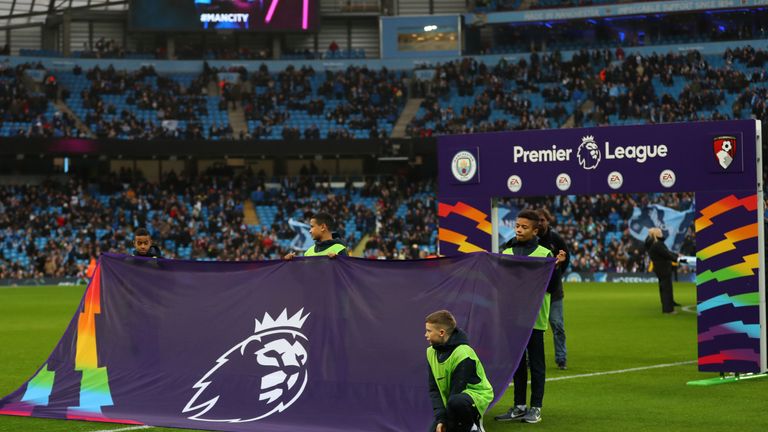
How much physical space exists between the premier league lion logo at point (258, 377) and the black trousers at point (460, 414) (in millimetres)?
2807

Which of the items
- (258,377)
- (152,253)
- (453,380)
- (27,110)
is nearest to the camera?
(453,380)

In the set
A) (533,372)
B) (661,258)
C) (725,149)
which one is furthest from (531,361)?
(661,258)

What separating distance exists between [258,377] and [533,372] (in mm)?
2718

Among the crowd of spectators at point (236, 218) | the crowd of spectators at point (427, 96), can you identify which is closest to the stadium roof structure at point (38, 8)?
the crowd of spectators at point (427, 96)

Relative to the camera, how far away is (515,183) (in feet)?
49.1

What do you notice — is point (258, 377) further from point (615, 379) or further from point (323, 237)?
point (615, 379)

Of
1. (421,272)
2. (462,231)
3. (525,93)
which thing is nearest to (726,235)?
(462,231)

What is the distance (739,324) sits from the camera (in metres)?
13.6

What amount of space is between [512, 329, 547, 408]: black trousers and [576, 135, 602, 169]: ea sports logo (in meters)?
3.81

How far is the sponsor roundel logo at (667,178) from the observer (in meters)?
13.9

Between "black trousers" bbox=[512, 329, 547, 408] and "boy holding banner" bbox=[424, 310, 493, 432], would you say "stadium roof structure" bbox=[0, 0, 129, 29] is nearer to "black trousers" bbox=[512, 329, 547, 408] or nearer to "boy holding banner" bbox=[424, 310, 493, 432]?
"black trousers" bbox=[512, 329, 547, 408]

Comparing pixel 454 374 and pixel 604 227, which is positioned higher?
pixel 454 374

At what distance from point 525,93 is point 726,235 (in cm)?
4984

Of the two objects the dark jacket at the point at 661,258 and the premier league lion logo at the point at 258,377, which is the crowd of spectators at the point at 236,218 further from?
the premier league lion logo at the point at 258,377
